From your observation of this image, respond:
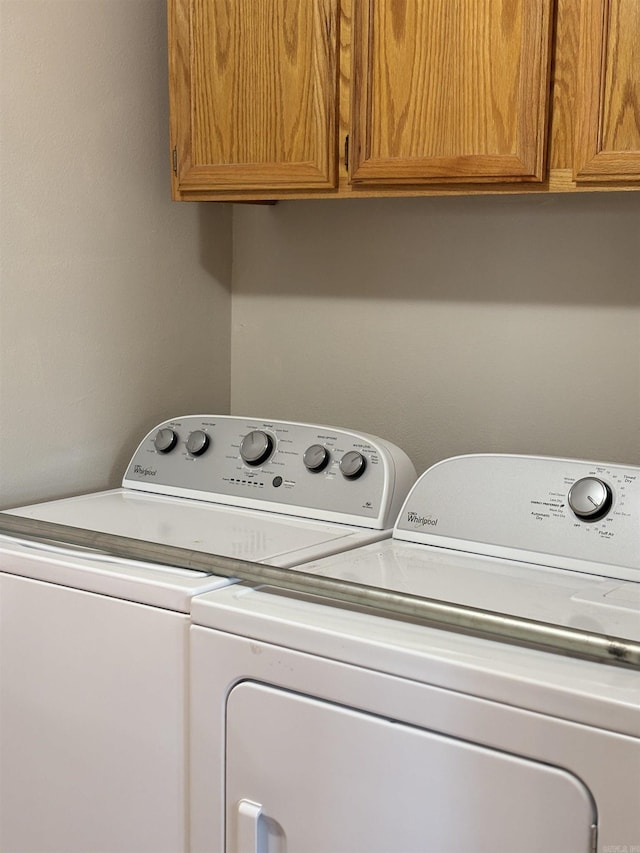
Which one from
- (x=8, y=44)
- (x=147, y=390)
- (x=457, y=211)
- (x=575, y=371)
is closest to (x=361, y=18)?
(x=457, y=211)

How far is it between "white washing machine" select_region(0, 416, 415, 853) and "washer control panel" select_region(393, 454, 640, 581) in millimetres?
100

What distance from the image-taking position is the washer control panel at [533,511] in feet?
4.33

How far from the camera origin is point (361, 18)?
1.52 m

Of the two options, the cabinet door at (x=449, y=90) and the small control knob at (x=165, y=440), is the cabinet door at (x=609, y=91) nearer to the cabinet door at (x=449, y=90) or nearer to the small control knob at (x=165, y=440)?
the cabinet door at (x=449, y=90)

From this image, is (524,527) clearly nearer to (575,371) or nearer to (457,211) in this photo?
(575,371)

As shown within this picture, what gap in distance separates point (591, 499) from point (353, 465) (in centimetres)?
40

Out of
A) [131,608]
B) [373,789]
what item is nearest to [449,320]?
[131,608]

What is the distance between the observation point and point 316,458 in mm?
1634

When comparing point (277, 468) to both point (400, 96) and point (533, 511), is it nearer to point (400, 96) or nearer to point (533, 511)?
point (533, 511)

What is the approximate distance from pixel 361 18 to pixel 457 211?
43 cm

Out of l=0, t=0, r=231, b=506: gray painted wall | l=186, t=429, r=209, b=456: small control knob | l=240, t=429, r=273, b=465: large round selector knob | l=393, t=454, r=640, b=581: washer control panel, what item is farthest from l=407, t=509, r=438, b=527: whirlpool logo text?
l=0, t=0, r=231, b=506: gray painted wall

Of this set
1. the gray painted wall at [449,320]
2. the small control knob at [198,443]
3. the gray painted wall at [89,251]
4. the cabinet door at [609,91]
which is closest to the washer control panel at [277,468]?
the small control knob at [198,443]

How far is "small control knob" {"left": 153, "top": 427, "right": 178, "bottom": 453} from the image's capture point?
A: 1820 mm

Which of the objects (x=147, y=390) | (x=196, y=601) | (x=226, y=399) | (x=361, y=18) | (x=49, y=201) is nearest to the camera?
(x=196, y=601)
